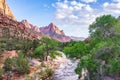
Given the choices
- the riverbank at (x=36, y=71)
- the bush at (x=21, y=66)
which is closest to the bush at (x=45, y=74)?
the riverbank at (x=36, y=71)

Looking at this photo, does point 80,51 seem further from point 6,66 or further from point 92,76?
point 6,66

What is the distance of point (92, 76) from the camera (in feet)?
136

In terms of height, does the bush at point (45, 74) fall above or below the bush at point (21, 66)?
below

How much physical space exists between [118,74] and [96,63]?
3395 mm

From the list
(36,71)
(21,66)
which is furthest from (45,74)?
(21,66)

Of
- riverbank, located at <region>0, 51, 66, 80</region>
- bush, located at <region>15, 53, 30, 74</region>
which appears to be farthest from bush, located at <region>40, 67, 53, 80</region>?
bush, located at <region>15, 53, 30, 74</region>

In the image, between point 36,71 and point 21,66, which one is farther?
point 36,71

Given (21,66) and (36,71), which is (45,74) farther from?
(21,66)

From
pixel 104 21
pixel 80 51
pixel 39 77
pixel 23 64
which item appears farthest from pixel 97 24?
pixel 23 64

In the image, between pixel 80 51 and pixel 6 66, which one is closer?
pixel 80 51

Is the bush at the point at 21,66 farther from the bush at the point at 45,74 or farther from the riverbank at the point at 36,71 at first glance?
the bush at the point at 45,74

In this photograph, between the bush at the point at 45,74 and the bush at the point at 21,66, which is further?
the bush at the point at 21,66

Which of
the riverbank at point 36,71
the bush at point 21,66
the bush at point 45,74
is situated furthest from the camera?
the bush at point 21,66

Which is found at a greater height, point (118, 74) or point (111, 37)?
point (111, 37)
